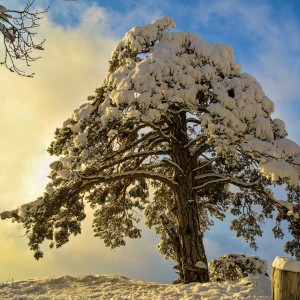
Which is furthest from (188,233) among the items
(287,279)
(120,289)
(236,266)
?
(287,279)

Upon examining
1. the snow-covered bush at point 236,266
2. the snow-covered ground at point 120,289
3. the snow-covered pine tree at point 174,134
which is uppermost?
the snow-covered pine tree at point 174,134

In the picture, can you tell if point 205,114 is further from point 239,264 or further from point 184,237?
point 239,264

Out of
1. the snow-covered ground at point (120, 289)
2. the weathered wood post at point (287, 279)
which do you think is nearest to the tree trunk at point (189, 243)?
the snow-covered ground at point (120, 289)

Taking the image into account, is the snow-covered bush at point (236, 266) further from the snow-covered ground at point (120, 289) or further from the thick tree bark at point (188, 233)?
the snow-covered ground at point (120, 289)

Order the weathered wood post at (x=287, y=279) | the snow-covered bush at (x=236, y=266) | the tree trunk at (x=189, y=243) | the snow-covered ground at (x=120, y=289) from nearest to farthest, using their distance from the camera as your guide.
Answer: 1. the weathered wood post at (x=287, y=279)
2. the snow-covered ground at (x=120, y=289)
3. the tree trunk at (x=189, y=243)
4. the snow-covered bush at (x=236, y=266)

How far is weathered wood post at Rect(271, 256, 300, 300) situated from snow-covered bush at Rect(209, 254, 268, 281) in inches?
332

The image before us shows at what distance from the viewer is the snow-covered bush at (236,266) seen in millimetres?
13305

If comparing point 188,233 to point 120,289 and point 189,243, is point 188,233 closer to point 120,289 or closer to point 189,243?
point 189,243

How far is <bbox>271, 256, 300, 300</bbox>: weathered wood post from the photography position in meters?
4.94

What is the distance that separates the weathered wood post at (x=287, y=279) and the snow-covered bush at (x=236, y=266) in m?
8.44

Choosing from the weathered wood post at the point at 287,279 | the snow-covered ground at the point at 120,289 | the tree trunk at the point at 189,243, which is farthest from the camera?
the tree trunk at the point at 189,243

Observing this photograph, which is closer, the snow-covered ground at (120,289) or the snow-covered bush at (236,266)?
the snow-covered ground at (120,289)

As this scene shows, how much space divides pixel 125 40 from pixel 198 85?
342cm

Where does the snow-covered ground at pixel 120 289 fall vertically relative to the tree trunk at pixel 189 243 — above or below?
below
